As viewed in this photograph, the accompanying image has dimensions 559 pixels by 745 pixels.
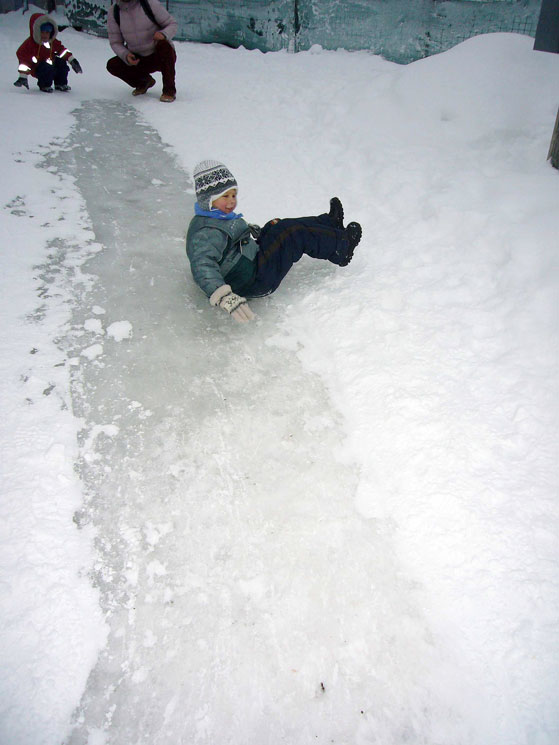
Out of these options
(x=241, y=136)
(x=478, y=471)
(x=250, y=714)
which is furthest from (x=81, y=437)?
(x=241, y=136)

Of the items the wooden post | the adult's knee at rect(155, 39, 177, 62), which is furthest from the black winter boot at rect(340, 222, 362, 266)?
the adult's knee at rect(155, 39, 177, 62)

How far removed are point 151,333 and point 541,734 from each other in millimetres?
2041

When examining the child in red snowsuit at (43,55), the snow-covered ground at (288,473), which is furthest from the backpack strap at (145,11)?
the snow-covered ground at (288,473)

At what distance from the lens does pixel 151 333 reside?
238 cm

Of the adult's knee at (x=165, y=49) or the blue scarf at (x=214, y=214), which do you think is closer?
the blue scarf at (x=214, y=214)

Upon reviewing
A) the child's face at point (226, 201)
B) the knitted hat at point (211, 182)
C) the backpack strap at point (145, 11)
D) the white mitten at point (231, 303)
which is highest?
the backpack strap at point (145, 11)

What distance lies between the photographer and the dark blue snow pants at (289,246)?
2.59m

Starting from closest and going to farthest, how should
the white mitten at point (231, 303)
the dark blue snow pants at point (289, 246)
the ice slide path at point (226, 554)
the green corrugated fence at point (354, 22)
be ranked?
the ice slide path at point (226, 554), the white mitten at point (231, 303), the dark blue snow pants at point (289, 246), the green corrugated fence at point (354, 22)

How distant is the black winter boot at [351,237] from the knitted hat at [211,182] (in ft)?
2.39

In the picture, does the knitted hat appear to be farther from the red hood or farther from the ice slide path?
the red hood

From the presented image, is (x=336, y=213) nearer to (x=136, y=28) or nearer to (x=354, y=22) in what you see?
(x=136, y=28)

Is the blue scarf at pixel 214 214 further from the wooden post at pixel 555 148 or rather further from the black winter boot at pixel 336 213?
the wooden post at pixel 555 148

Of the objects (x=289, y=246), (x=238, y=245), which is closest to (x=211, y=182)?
(x=238, y=245)

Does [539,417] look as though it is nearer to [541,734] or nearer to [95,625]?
[541,734]
